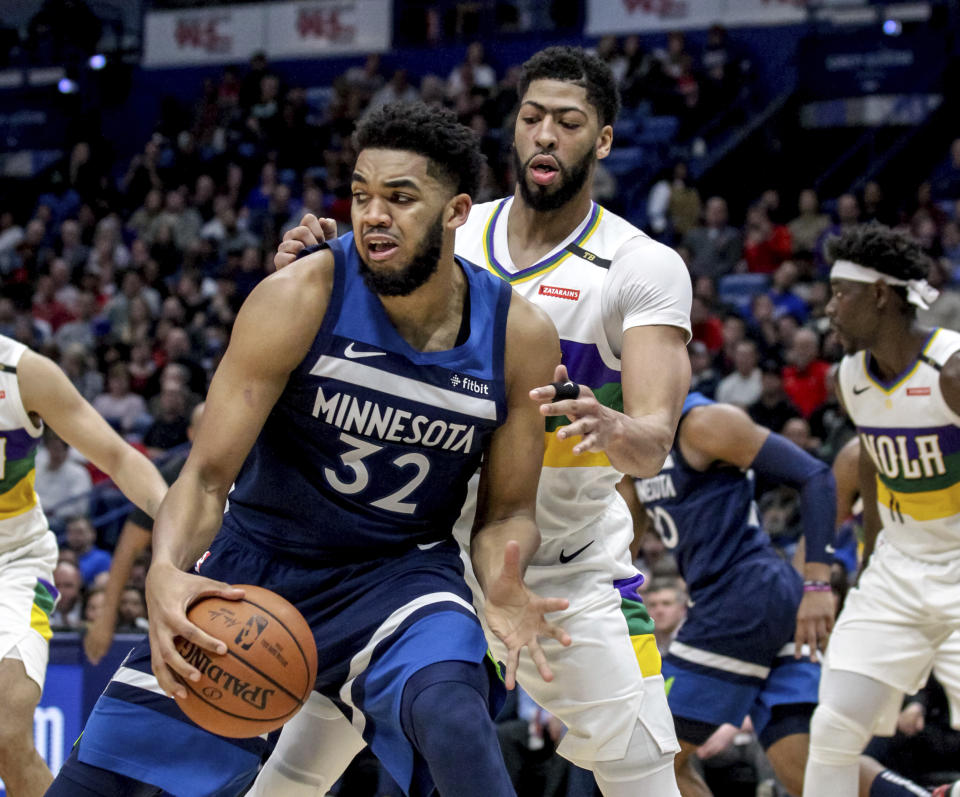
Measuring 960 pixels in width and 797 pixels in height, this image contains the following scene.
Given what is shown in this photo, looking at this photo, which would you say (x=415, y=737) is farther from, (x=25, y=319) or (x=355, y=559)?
(x=25, y=319)

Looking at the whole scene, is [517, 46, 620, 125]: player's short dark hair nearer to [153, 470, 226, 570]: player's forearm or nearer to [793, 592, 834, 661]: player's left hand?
[153, 470, 226, 570]: player's forearm

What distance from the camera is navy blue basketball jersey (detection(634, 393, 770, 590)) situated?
5703 millimetres

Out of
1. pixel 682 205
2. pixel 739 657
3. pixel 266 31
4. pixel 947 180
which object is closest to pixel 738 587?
pixel 739 657

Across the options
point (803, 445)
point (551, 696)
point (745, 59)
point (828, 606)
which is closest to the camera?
point (551, 696)

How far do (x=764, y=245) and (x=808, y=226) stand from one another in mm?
522

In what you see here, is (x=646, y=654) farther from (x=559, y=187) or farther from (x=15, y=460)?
(x=15, y=460)

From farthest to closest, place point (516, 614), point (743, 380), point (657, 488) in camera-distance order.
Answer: point (743, 380)
point (657, 488)
point (516, 614)

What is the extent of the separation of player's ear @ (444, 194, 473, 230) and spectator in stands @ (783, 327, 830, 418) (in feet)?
23.6

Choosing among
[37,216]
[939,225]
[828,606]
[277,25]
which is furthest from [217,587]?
[277,25]

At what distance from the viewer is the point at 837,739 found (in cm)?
524

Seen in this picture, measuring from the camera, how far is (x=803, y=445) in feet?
30.6

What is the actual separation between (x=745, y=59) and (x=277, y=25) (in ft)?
23.8

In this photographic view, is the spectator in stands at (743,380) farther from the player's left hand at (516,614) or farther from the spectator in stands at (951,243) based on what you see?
the player's left hand at (516,614)

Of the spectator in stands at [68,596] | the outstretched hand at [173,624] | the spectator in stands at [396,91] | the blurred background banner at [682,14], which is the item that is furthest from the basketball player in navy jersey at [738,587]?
the spectator in stands at [396,91]
